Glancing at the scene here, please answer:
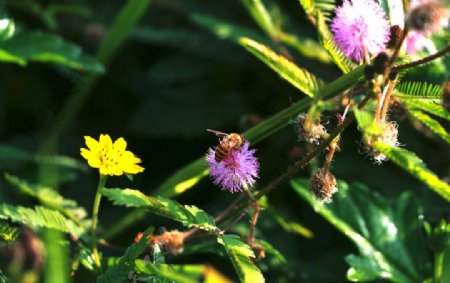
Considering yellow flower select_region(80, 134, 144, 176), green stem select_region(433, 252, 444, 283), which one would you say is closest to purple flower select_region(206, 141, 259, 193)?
yellow flower select_region(80, 134, 144, 176)

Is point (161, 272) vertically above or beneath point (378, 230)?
beneath

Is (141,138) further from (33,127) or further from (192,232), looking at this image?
(192,232)

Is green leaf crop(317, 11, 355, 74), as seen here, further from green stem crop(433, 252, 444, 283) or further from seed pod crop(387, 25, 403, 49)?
green stem crop(433, 252, 444, 283)

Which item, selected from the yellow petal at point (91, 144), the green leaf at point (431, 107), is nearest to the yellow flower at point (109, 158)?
the yellow petal at point (91, 144)

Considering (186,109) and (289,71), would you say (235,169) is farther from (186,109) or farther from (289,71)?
(186,109)

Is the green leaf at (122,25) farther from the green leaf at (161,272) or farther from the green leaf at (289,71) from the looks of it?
the green leaf at (161,272)

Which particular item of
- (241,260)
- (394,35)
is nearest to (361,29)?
(394,35)

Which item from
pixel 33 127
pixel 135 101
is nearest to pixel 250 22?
pixel 135 101
